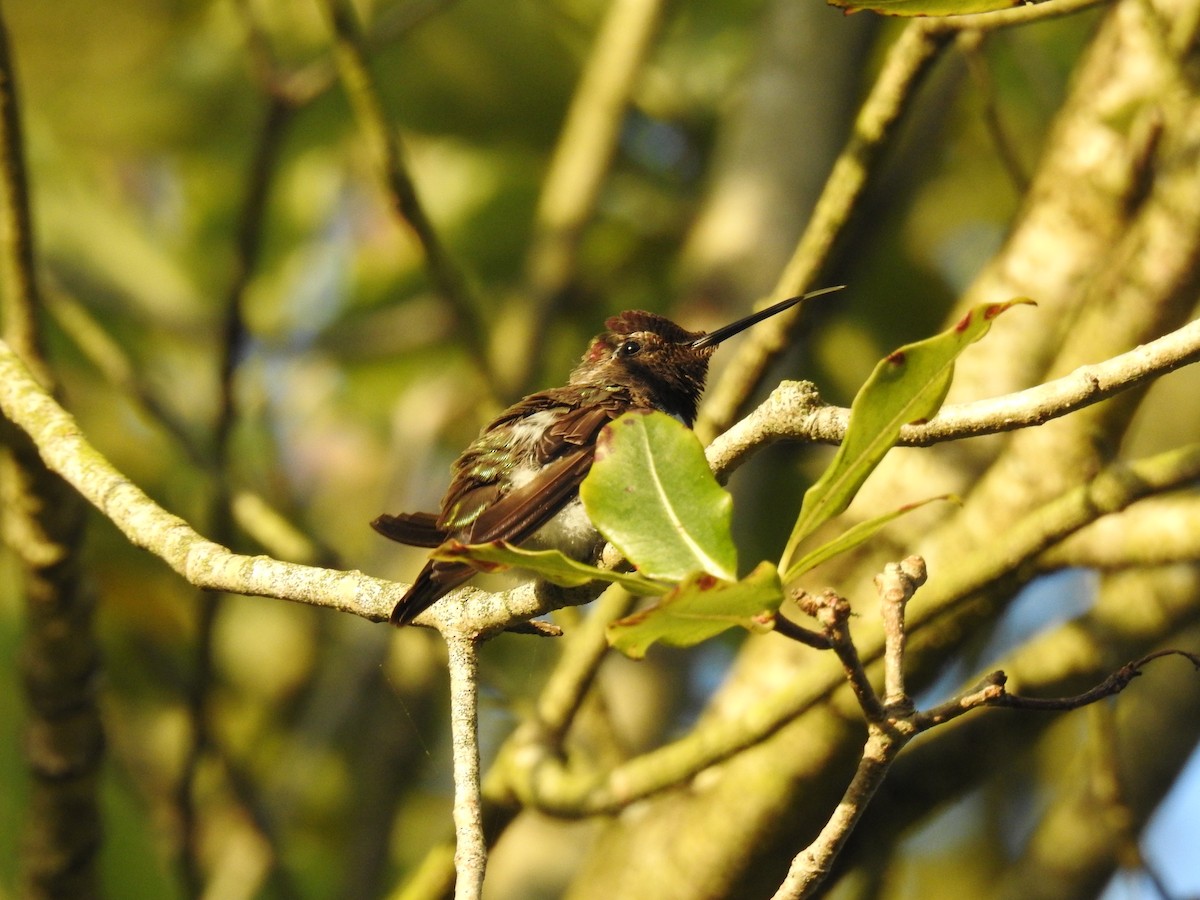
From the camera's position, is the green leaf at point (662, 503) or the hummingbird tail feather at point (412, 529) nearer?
the green leaf at point (662, 503)

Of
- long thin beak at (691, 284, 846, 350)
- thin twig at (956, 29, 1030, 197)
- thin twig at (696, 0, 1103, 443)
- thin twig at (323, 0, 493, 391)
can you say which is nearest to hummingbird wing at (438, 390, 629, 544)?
thin twig at (696, 0, 1103, 443)

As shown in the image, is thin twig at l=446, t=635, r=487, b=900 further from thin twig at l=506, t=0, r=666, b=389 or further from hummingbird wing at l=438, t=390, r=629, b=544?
thin twig at l=506, t=0, r=666, b=389

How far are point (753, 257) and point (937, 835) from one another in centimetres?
236

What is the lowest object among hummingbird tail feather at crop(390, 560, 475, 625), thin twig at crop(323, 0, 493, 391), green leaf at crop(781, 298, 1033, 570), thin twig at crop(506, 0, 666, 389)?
green leaf at crop(781, 298, 1033, 570)

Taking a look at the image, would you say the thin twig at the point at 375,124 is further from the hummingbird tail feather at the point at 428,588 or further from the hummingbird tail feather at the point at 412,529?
the hummingbird tail feather at the point at 428,588

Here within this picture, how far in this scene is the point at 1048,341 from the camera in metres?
3.73

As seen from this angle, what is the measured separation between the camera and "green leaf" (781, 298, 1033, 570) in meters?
1.67

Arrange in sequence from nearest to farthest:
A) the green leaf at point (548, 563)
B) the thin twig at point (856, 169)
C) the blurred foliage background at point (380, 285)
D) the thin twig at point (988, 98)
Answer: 1. the green leaf at point (548, 563)
2. the thin twig at point (856, 169)
3. the thin twig at point (988, 98)
4. the blurred foliage background at point (380, 285)

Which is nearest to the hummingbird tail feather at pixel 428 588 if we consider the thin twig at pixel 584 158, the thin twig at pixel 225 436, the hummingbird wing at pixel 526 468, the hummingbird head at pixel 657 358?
the hummingbird wing at pixel 526 468

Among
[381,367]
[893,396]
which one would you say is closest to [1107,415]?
[893,396]

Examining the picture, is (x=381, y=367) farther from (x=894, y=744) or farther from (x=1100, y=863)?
(x=894, y=744)

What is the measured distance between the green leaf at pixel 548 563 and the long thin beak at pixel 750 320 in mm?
1453

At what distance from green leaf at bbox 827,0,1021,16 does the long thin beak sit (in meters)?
1.06

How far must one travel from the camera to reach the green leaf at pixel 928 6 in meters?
1.90
